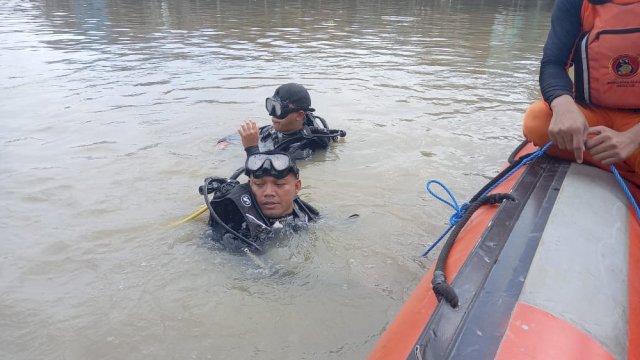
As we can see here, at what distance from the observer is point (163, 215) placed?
3998 millimetres

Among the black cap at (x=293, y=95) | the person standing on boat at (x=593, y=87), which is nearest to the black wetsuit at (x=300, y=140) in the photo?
the black cap at (x=293, y=95)

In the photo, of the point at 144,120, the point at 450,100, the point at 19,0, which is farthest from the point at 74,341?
the point at 19,0

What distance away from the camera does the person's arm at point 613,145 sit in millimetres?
2500

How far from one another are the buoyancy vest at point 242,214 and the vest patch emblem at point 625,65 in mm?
2175

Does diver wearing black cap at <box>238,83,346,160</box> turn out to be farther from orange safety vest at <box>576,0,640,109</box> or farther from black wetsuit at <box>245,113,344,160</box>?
orange safety vest at <box>576,0,640,109</box>

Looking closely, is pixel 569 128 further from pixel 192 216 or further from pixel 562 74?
pixel 192 216

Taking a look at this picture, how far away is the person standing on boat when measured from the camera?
256cm

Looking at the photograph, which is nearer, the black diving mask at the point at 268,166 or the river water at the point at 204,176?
the river water at the point at 204,176

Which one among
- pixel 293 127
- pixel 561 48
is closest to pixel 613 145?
pixel 561 48

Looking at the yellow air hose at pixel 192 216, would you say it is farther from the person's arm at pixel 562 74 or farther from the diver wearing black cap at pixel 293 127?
the person's arm at pixel 562 74

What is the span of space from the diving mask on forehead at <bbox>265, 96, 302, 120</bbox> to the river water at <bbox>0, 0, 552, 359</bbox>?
0.59 meters

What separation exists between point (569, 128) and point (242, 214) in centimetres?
192

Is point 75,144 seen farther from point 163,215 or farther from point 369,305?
point 369,305

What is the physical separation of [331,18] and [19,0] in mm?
17054
